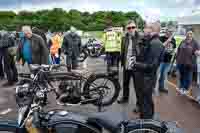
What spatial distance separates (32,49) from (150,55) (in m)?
3.43

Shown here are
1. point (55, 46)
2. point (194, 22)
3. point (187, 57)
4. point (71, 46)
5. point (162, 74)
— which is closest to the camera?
point (187, 57)

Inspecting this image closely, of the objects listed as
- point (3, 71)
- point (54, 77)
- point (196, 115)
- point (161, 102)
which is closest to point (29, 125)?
point (54, 77)

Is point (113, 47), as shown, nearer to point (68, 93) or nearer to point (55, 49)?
point (68, 93)

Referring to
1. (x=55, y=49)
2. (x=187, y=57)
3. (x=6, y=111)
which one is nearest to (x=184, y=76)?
(x=187, y=57)

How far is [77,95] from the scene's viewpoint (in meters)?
6.55

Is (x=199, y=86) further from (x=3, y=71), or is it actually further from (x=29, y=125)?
(x=3, y=71)

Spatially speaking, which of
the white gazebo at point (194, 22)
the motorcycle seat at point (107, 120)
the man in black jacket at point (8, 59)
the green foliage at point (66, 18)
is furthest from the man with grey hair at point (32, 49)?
the green foliage at point (66, 18)

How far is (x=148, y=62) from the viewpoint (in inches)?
196

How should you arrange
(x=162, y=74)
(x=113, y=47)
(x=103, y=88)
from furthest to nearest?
1. (x=113, y=47)
2. (x=162, y=74)
3. (x=103, y=88)

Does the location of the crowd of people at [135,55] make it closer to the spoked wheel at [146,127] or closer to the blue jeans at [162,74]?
the blue jeans at [162,74]

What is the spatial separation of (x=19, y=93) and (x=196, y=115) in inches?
147

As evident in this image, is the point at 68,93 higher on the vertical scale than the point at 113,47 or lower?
lower

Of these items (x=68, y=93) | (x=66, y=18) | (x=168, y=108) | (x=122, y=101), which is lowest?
(x=168, y=108)

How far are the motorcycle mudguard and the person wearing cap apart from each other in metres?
4.84
